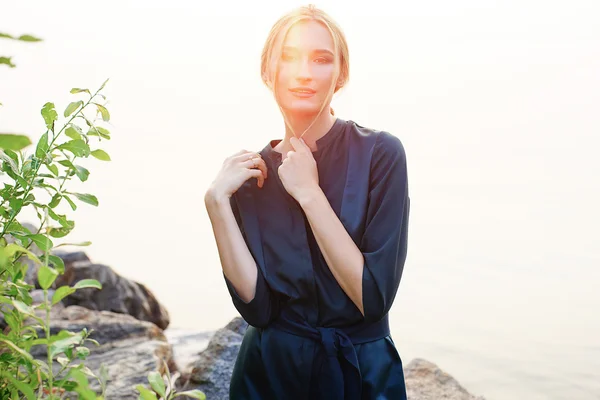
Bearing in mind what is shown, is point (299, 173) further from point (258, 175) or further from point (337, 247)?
point (337, 247)

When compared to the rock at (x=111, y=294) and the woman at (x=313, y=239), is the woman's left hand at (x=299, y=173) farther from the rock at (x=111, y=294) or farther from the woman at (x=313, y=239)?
the rock at (x=111, y=294)

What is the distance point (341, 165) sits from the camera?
2340mm

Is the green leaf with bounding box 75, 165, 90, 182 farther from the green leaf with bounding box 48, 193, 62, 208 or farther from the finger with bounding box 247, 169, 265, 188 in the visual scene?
the finger with bounding box 247, 169, 265, 188

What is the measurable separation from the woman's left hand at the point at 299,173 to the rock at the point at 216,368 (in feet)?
6.80

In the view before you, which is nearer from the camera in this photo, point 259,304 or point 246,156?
point 259,304

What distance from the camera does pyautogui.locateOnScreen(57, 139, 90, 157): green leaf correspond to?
171 cm

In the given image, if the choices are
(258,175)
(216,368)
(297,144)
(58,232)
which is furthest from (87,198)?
(216,368)

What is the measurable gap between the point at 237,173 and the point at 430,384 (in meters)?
2.48

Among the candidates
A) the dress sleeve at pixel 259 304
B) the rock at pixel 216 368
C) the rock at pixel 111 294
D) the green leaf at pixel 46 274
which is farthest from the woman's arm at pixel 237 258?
the rock at pixel 111 294

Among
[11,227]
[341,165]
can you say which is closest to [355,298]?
[341,165]

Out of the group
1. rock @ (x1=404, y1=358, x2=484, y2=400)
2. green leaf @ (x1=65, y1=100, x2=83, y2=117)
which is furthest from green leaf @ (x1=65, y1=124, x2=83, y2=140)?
rock @ (x1=404, y1=358, x2=484, y2=400)

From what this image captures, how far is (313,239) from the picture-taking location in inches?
90.3

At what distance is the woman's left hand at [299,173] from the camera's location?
2.17 m

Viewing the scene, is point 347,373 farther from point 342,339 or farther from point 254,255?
point 254,255
